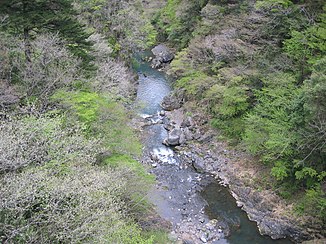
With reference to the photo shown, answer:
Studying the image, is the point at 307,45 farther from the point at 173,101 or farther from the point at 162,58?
the point at 162,58

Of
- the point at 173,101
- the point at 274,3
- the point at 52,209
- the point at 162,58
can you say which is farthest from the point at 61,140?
the point at 162,58

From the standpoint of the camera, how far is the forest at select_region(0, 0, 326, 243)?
811cm

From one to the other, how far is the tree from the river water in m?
8.03

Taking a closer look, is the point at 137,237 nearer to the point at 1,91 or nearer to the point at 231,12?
the point at 1,91

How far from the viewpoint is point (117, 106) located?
15016mm

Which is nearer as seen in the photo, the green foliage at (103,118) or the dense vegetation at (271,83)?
the green foliage at (103,118)

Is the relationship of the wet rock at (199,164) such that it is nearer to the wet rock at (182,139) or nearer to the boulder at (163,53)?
the wet rock at (182,139)

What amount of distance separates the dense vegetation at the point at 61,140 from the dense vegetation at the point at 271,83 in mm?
6520

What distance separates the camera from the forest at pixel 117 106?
8.11 m

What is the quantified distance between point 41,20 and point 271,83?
12157 millimetres

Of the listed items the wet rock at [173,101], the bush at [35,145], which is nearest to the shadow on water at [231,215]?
the bush at [35,145]

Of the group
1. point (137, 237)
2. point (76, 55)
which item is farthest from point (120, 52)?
point (137, 237)

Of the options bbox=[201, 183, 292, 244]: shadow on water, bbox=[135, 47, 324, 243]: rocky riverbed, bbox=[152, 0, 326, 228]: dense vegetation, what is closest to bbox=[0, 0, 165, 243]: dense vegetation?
bbox=[135, 47, 324, 243]: rocky riverbed

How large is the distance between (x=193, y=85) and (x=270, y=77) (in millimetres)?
6574
